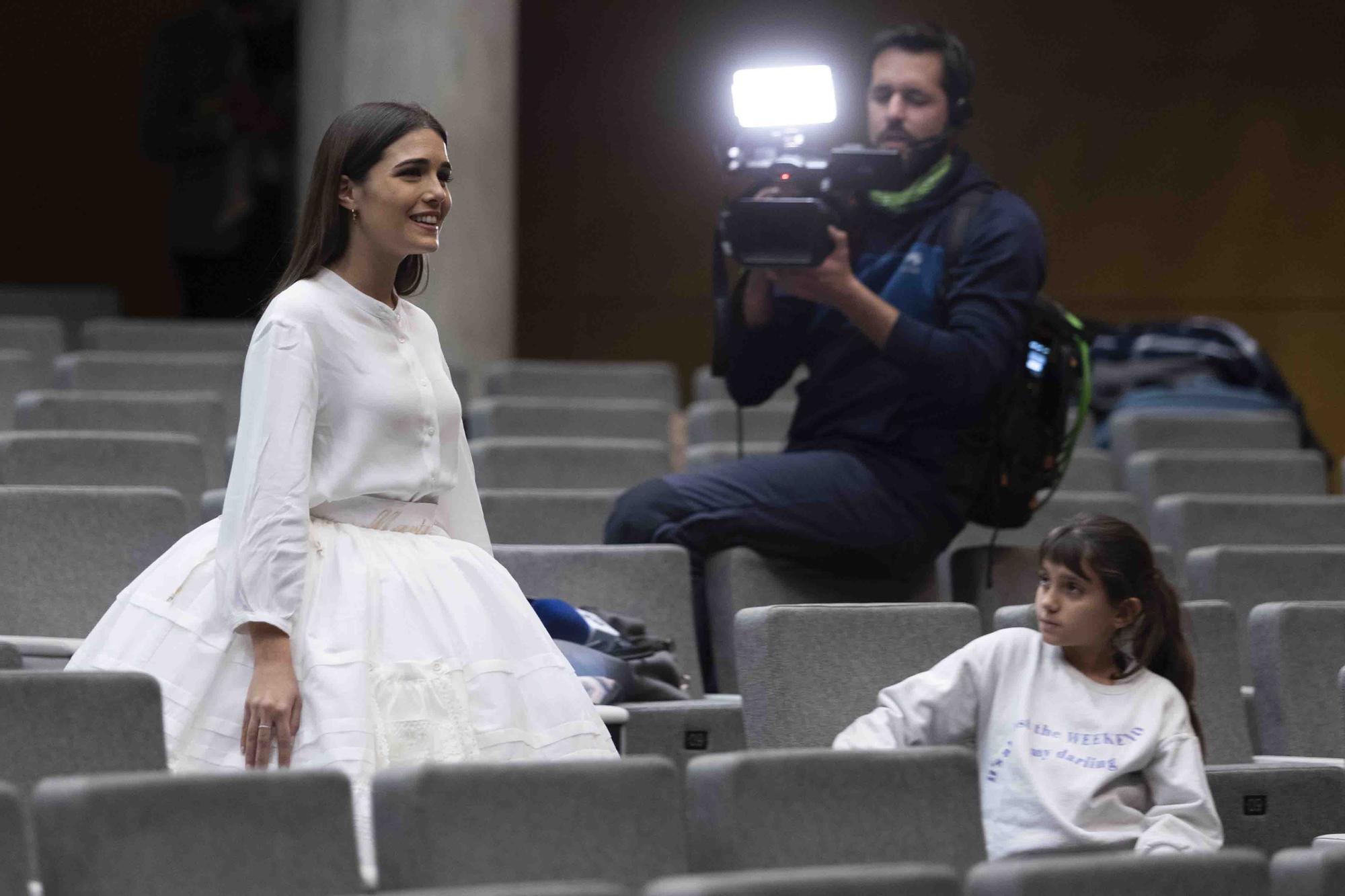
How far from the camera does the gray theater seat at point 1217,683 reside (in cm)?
305

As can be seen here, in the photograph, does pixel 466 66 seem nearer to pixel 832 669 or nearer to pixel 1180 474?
pixel 1180 474

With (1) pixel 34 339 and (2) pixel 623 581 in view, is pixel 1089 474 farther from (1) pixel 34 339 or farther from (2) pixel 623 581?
→ (1) pixel 34 339

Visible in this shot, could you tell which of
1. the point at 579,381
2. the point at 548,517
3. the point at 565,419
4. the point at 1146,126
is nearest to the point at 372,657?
the point at 548,517

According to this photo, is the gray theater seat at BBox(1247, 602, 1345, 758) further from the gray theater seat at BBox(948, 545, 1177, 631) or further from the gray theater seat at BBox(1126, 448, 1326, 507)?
the gray theater seat at BBox(1126, 448, 1326, 507)

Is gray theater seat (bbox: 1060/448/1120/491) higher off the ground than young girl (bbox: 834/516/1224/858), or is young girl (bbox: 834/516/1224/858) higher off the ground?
gray theater seat (bbox: 1060/448/1120/491)

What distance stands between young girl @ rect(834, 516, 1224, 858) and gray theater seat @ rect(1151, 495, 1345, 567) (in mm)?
1181

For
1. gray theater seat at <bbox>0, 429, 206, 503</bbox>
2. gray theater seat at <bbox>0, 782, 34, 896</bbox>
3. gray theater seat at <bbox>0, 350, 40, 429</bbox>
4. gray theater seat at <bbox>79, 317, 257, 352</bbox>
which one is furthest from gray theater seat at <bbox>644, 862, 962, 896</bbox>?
gray theater seat at <bbox>79, 317, 257, 352</bbox>

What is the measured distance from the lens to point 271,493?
7.54 ft

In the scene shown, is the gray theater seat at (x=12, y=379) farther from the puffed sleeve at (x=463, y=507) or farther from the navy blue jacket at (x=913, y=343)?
the puffed sleeve at (x=463, y=507)

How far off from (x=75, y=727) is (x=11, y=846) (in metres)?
0.33

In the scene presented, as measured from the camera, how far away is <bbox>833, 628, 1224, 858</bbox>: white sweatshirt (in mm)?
2506

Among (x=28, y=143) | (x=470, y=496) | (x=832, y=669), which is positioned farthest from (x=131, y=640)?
(x=28, y=143)

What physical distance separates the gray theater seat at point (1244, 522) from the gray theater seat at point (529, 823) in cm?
204

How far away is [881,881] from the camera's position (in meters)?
1.75
